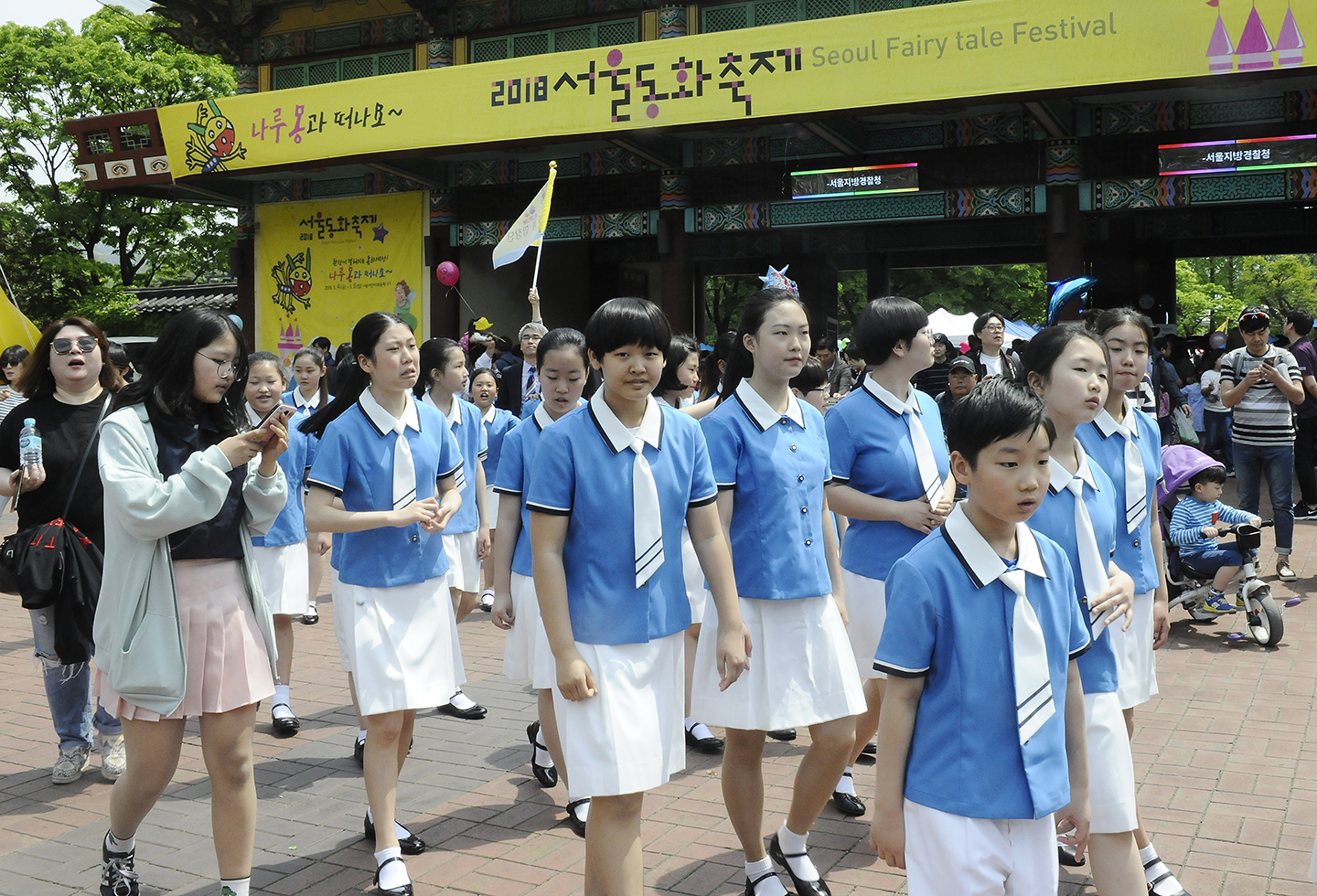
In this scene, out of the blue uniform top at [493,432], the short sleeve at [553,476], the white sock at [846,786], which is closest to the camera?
the short sleeve at [553,476]

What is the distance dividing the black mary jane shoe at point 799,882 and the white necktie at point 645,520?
4.02ft

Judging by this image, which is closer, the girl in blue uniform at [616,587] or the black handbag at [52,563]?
the girl in blue uniform at [616,587]

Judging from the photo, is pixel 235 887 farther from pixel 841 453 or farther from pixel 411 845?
pixel 841 453

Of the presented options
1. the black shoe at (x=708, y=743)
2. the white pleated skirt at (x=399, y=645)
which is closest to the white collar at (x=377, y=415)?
the white pleated skirt at (x=399, y=645)

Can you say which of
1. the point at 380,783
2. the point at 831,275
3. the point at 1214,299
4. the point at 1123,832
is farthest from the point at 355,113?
the point at 1214,299

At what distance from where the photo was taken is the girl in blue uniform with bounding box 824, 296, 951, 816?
4223 millimetres

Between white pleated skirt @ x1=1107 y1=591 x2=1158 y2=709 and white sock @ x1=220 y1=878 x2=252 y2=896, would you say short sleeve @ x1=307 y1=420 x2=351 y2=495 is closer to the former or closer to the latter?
white sock @ x1=220 y1=878 x2=252 y2=896

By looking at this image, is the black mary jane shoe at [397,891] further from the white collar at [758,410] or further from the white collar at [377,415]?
the white collar at [758,410]

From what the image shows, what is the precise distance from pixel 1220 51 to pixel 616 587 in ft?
35.7

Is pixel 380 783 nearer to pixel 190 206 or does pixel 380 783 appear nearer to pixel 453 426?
pixel 453 426

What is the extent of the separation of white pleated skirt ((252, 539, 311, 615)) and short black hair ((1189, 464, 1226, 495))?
5.41 m

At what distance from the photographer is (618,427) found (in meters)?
3.30

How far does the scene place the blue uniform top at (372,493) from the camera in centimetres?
424

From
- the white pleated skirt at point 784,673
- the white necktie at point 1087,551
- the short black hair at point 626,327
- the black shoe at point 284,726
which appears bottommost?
the black shoe at point 284,726
